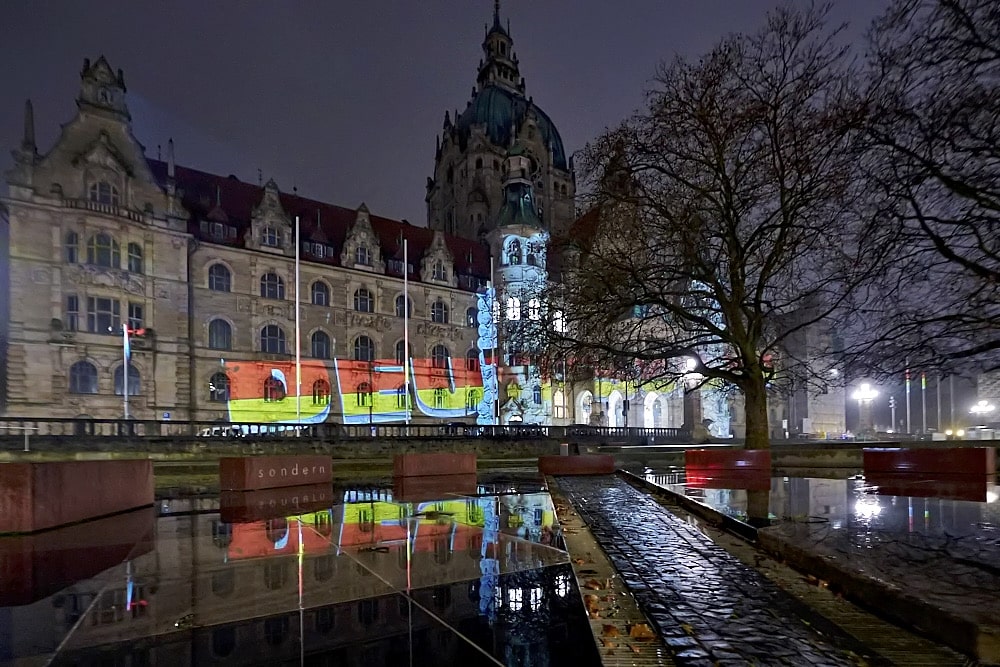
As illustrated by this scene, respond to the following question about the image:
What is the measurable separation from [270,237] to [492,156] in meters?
37.8

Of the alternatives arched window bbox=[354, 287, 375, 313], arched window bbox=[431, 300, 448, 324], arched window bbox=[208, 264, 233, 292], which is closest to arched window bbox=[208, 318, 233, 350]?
arched window bbox=[208, 264, 233, 292]

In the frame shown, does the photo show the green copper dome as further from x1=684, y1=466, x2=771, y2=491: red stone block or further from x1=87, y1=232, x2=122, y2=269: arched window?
x1=684, y1=466, x2=771, y2=491: red stone block

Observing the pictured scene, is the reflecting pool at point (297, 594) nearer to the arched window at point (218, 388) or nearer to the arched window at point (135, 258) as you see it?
the arched window at point (218, 388)

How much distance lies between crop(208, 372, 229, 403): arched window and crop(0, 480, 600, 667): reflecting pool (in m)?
32.8

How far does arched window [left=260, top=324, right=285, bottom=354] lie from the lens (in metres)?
40.9

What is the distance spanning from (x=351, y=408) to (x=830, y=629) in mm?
42721

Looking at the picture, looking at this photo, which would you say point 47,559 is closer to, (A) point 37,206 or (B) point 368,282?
(A) point 37,206

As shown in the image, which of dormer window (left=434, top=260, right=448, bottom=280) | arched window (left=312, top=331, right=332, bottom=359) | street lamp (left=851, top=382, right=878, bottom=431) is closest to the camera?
arched window (left=312, top=331, right=332, bottom=359)

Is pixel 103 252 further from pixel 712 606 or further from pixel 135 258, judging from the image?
pixel 712 606

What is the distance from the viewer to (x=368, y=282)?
47062mm

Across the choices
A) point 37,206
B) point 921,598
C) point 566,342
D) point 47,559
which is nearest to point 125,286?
point 37,206

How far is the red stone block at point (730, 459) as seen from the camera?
1259cm

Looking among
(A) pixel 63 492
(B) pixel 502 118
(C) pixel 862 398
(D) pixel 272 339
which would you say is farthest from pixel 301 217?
(C) pixel 862 398

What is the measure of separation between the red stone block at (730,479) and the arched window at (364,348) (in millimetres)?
35538
